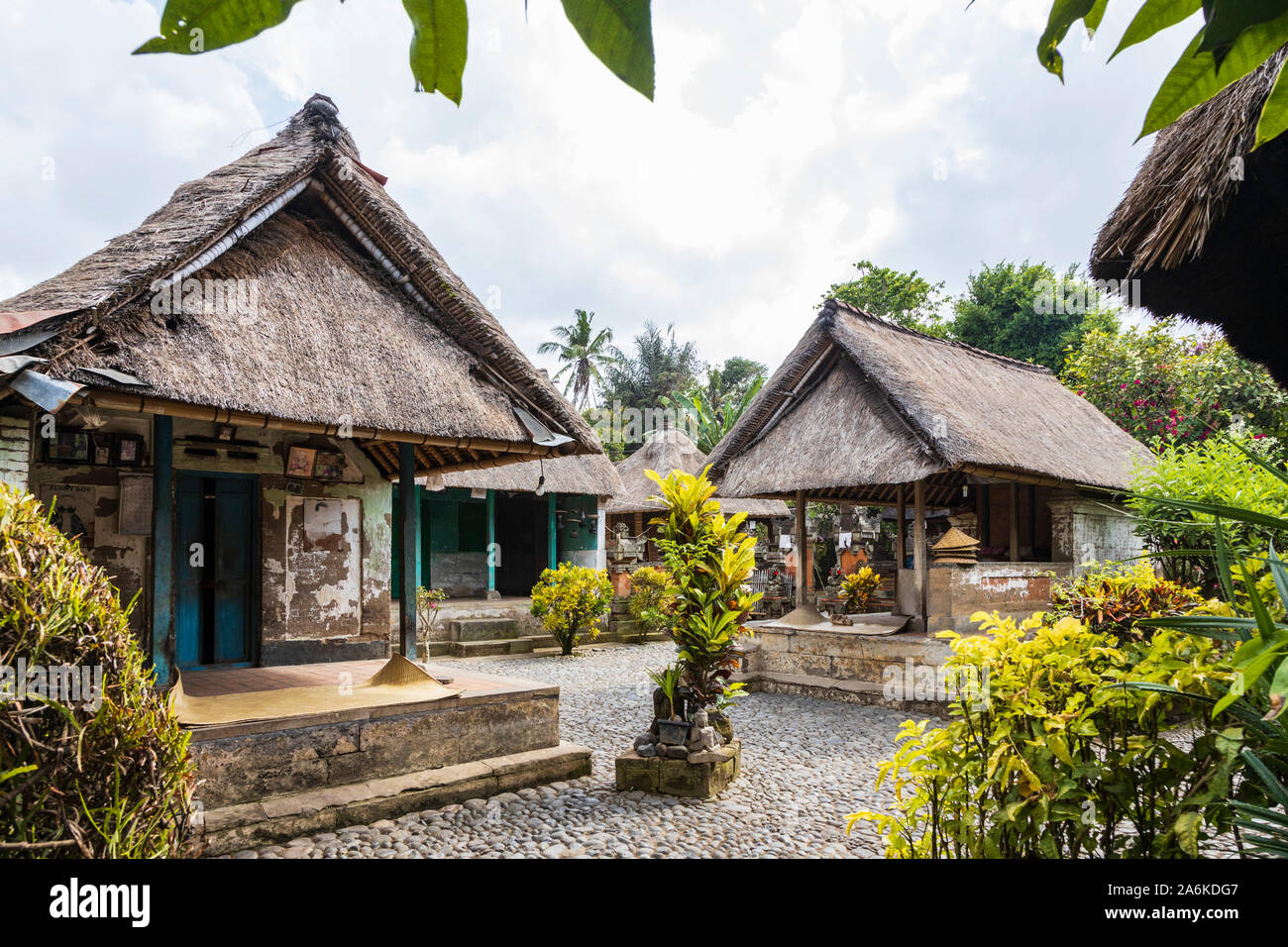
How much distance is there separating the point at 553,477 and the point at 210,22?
1441 centimetres

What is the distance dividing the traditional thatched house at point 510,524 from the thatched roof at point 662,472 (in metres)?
2.64

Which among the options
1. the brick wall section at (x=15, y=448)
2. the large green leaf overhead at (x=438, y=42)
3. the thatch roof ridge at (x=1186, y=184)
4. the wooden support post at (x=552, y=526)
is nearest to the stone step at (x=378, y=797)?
the brick wall section at (x=15, y=448)

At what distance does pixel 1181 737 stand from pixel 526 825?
542cm

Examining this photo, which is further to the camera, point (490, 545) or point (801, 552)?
point (490, 545)

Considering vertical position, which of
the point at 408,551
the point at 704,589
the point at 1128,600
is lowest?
the point at 1128,600

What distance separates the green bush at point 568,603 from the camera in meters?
12.6

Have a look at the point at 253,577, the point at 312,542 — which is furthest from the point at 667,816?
the point at 253,577

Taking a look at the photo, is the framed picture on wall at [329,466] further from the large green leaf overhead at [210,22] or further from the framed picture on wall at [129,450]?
the large green leaf overhead at [210,22]

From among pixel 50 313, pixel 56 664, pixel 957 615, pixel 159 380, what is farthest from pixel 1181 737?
pixel 50 313

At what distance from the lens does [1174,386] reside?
14953 mm

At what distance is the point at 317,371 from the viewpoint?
18.0 ft

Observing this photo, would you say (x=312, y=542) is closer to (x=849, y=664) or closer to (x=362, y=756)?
(x=362, y=756)

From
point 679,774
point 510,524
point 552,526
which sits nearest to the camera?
point 679,774

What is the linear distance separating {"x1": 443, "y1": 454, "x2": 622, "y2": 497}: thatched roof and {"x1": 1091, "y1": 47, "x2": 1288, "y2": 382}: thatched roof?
9.69 metres
